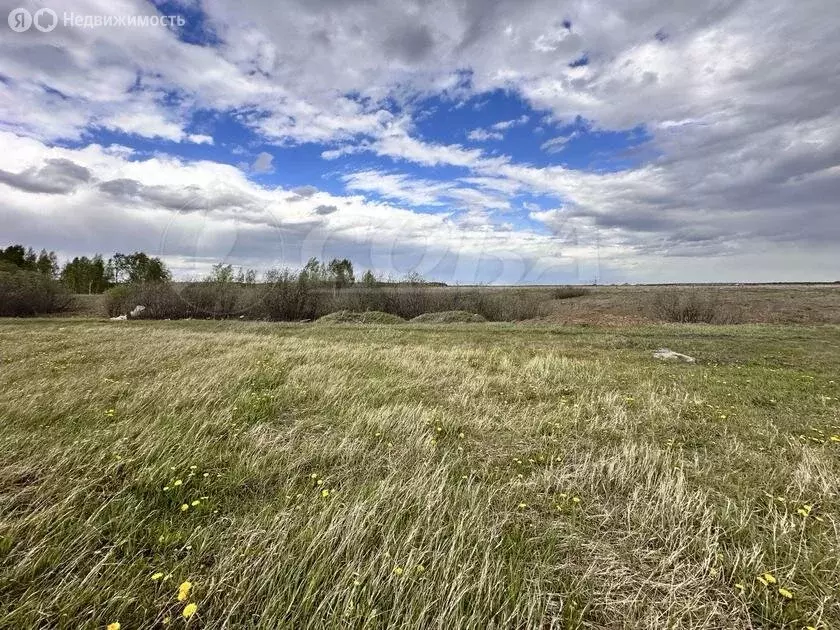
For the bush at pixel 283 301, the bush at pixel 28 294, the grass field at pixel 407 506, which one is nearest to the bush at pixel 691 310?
the bush at pixel 283 301

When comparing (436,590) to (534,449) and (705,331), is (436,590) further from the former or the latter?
(705,331)

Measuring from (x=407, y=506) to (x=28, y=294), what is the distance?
57.2 m

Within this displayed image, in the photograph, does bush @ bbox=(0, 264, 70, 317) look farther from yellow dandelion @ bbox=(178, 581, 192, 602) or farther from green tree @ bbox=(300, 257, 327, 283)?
yellow dandelion @ bbox=(178, 581, 192, 602)

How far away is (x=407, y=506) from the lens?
13.3 ft

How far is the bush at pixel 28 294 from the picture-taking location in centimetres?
4200

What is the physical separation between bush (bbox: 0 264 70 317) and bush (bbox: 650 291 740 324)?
63156mm

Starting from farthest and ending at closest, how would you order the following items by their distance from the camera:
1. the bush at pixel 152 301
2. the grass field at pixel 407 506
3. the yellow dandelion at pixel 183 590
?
the bush at pixel 152 301, the grass field at pixel 407 506, the yellow dandelion at pixel 183 590

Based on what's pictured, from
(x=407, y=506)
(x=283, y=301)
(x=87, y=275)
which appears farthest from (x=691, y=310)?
(x=87, y=275)

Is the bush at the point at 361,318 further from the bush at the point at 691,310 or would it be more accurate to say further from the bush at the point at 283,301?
the bush at the point at 691,310

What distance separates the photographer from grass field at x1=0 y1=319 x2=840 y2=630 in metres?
2.87

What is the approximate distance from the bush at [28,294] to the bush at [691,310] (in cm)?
6316

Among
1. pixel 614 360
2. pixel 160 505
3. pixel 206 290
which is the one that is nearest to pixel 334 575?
pixel 160 505

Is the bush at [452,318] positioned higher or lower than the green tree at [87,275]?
lower

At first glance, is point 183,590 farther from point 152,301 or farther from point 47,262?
point 47,262
